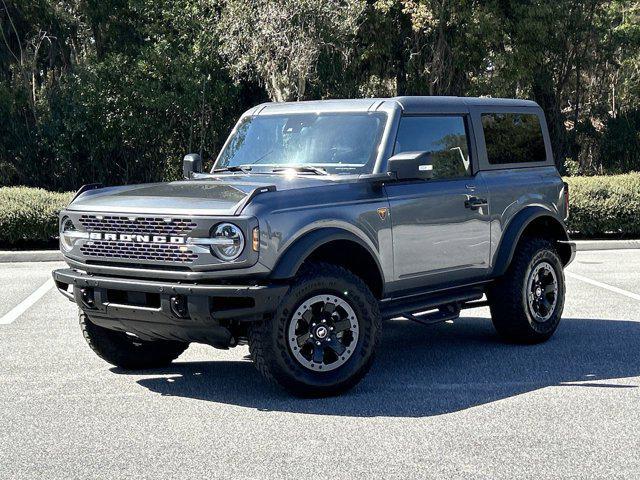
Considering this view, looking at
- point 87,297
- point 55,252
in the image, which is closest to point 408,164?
point 87,297

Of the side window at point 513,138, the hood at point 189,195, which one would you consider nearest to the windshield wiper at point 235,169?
the hood at point 189,195

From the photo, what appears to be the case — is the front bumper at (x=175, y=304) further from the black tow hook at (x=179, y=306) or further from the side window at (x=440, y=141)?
the side window at (x=440, y=141)

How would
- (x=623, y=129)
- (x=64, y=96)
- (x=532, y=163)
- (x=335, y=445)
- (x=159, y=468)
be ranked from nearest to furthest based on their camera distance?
(x=159, y=468) → (x=335, y=445) → (x=532, y=163) → (x=64, y=96) → (x=623, y=129)

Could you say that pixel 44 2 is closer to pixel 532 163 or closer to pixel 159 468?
pixel 532 163

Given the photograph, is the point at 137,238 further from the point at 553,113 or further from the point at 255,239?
the point at 553,113

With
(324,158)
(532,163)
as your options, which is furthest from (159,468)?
(532,163)

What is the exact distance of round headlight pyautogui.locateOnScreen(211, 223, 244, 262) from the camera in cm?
668

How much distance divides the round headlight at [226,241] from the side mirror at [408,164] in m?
1.37

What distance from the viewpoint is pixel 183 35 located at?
27547 mm

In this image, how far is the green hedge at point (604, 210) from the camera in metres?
19.8

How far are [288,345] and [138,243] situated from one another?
1.17 metres

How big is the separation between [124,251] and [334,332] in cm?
147

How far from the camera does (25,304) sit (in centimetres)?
1200

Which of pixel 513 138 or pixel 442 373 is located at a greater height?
pixel 513 138
